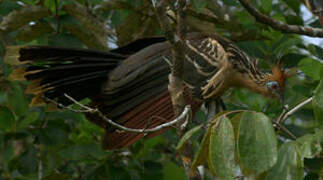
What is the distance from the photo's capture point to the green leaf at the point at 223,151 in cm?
154

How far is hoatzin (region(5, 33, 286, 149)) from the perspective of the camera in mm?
2881

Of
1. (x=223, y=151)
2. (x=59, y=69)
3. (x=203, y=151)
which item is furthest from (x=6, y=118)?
(x=223, y=151)

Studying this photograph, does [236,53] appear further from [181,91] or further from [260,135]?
[260,135]

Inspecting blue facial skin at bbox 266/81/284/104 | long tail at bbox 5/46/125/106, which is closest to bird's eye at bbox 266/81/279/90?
blue facial skin at bbox 266/81/284/104

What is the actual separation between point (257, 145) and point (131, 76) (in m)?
1.57

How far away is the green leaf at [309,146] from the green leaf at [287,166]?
0.8 inches

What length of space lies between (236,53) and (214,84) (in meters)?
0.25

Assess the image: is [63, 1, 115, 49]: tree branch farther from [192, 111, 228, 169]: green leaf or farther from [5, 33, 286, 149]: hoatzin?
[192, 111, 228, 169]: green leaf

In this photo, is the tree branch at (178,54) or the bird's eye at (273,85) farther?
the bird's eye at (273,85)

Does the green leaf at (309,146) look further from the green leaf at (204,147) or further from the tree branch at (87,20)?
the tree branch at (87,20)

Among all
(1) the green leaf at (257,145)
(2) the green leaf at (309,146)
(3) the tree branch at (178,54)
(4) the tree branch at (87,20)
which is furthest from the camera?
(4) the tree branch at (87,20)

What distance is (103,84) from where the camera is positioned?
3.12 meters

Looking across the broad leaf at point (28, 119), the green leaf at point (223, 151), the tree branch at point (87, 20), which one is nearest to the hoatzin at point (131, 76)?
the tree branch at point (87, 20)

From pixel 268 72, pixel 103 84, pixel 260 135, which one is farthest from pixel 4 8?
pixel 260 135
